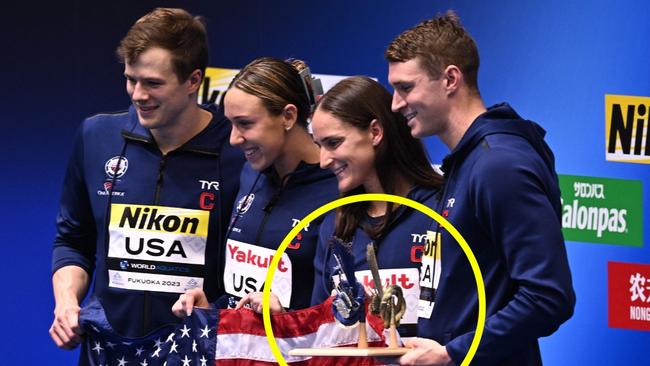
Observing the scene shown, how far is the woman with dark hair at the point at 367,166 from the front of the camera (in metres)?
2.72

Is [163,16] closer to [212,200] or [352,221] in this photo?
[212,200]

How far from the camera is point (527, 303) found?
2.13 meters

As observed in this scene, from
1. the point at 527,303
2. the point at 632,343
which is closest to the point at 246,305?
A: the point at 527,303

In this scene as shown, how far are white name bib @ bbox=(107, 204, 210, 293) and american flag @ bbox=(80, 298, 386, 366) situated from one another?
26 centimetres

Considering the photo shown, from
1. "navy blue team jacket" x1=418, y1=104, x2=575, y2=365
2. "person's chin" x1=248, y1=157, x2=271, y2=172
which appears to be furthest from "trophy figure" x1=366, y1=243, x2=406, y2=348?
"person's chin" x1=248, y1=157, x2=271, y2=172

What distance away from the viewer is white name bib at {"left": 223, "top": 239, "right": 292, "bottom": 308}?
287cm

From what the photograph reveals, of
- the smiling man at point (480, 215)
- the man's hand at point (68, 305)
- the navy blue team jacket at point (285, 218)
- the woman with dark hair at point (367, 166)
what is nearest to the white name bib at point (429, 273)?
the smiling man at point (480, 215)

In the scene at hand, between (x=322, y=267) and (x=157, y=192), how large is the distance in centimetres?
57

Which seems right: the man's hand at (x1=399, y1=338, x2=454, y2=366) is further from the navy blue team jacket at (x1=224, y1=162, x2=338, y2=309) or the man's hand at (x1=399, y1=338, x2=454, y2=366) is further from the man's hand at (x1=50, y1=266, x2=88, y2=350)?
the man's hand at (x1=50, y1=266, x2=88, y2=350)

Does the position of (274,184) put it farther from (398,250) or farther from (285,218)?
(398,250)

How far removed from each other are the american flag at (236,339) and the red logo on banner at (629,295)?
222cm

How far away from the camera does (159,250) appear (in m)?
3.10

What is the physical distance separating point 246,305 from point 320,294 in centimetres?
17

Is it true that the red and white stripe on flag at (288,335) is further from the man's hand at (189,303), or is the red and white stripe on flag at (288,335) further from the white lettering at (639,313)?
the white lettering at (639,313)
